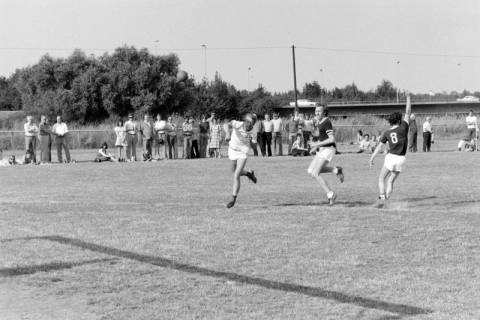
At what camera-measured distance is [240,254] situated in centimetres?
1009

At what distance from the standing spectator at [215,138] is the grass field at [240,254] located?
14.2m

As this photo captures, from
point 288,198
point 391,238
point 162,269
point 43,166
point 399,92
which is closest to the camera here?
point 162,269

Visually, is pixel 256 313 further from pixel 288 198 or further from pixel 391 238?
pixel 288 198

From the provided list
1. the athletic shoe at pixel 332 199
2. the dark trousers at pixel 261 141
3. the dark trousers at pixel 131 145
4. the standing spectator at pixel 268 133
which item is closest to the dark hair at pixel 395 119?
the athletic shoe at pixel 332 199

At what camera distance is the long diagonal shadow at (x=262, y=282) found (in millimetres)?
7203

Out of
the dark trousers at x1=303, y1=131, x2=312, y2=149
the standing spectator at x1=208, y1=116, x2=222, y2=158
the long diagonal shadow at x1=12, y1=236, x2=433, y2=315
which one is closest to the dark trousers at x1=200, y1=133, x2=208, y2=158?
the standing spectator at x1=208, y1=116, x2=222, y2=158

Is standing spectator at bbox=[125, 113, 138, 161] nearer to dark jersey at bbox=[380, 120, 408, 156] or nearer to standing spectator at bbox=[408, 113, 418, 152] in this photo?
standing spectator at bbox=[408, 113, 418, 152]

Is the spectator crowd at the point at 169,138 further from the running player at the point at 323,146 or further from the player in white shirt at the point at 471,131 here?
the running player at the point at 323,146

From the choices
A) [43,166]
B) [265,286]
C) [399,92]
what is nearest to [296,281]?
[265,286]

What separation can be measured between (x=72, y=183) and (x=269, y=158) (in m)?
12.3

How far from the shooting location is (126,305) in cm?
747

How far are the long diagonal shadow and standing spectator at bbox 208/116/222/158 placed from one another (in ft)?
73.9

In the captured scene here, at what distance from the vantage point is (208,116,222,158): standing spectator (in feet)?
110

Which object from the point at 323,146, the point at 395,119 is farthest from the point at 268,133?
the point at 323,146
